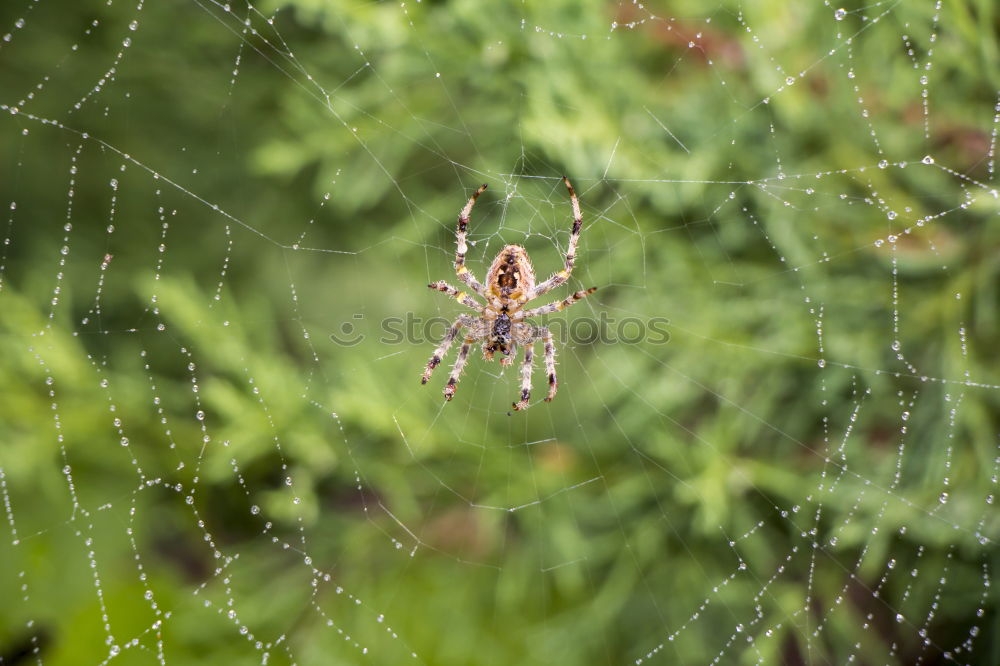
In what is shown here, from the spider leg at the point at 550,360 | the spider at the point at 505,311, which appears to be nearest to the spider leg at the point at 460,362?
the spider at the point at 505,311

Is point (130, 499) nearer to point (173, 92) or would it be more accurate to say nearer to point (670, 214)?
point (173, 92)

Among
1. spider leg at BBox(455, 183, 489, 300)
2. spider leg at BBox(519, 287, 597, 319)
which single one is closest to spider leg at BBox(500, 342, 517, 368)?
spider leg at BBox(519, 287, 597, 319)

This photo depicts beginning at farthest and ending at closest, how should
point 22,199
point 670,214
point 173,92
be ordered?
point 22,199, point 173,92, point 670,214

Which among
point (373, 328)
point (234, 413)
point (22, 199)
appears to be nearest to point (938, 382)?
point (373, 328)

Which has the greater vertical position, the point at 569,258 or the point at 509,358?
the point at 569,258

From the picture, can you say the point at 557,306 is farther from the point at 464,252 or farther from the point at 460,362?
the point at 460,362

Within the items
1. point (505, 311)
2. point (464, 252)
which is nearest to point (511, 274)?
point (464, 252)

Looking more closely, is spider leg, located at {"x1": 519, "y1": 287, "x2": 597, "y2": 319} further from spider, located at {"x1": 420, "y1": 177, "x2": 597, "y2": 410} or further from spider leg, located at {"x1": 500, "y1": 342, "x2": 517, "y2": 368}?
spider leg, located at {"x1": 500, "y1": 342, "x2": 517, "y2": 368}

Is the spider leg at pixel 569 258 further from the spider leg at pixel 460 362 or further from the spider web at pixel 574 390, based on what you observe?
the spider leg at pixel 460 362
